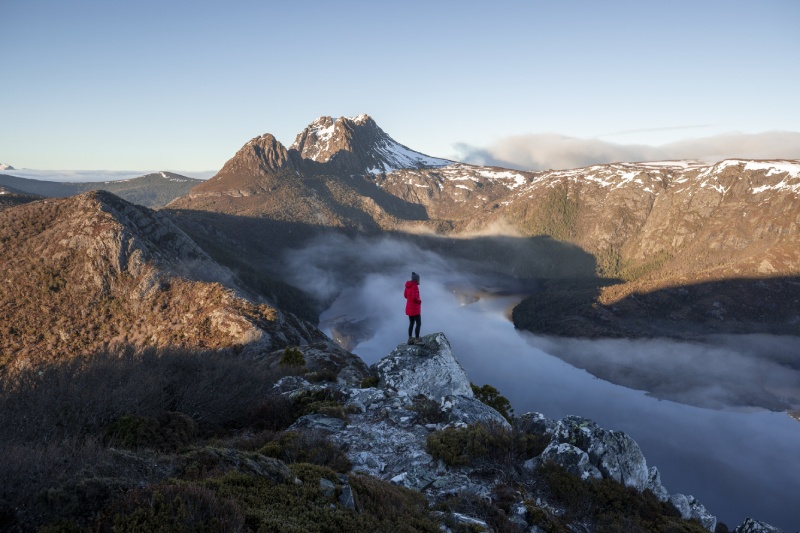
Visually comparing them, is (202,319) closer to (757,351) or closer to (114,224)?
(114,224)

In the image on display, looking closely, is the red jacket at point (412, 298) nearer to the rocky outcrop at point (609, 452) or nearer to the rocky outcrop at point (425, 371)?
the rocky outcrop at point (425, 371)

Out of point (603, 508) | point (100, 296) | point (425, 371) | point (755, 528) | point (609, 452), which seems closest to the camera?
point (603, 508)

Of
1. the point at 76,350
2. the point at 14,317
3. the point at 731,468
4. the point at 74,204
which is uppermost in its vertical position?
the point at 74,204

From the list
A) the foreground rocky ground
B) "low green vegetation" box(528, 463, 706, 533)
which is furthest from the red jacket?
"low green vegetation" box(528, 463, 706, 533)

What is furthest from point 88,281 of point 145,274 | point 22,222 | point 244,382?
point 244,382

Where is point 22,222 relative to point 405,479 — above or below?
above

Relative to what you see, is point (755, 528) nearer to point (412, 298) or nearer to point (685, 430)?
point (412, 298)

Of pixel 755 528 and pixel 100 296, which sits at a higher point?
pixel 755 528

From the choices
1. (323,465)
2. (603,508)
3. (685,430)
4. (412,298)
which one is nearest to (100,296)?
(412,298)

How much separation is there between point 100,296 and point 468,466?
83472mm

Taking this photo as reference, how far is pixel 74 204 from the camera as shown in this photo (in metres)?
88.7

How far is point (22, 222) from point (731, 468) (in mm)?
176519

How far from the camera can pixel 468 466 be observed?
13914 mm

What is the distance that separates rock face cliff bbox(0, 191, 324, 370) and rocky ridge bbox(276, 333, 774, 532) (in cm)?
4549
